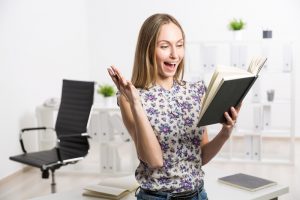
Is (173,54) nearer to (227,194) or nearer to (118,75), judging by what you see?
(118,75)

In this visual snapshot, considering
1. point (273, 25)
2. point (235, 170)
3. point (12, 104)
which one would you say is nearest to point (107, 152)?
point (12, 104)

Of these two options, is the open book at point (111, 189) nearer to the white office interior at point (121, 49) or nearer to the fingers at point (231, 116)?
the fingers at point (231, 116)

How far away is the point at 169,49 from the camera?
1.39 meters

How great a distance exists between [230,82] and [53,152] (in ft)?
8.55

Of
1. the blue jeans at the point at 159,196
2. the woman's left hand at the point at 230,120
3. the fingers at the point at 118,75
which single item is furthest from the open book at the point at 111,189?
the fingers at the point at 118,75

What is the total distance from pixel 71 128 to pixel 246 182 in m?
2.01

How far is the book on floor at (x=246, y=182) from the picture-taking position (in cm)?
208

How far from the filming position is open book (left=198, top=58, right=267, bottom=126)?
1351mm

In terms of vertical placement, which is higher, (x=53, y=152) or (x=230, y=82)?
(x=230, y=82)

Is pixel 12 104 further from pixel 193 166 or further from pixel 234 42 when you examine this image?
pixel 193 166

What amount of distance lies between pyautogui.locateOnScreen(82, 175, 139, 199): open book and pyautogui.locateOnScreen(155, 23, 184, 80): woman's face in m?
0.86

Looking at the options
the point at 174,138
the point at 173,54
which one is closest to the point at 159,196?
the point at 174,138

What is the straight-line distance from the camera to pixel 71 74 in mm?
6176

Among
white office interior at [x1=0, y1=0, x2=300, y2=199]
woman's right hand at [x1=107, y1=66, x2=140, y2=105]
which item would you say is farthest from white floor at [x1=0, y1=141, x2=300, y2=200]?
woman's right hand at [x1=107, y1=66, x2=140, y2=105]
